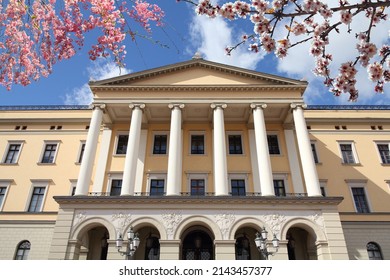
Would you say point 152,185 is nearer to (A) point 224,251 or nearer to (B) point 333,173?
(A) point 224,251

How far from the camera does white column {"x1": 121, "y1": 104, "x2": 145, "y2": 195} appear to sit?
20125mm

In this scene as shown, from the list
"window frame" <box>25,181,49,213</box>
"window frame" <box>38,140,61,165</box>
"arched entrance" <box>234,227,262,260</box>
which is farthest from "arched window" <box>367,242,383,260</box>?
"window frame" <box>38,140,61,165</box>

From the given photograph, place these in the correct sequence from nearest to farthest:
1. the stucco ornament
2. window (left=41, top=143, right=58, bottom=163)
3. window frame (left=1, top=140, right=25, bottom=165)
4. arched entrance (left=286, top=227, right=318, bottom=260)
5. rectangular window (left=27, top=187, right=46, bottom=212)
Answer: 1. the stucco ornament
2. arched entrance (left=286, top=227, right=318, bottom=260)
3. rectangular window (left=27, top=187, right=46, bottom=212)
4. window frame (left=1, top=140, right=25, bottom=165)
5. window (left=41, top=143, right=58, bottom=163)

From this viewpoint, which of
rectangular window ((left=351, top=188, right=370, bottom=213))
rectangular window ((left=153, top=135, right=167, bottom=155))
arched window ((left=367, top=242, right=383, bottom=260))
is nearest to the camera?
arched window ((left=367, top=242, right=383, bottom=260))

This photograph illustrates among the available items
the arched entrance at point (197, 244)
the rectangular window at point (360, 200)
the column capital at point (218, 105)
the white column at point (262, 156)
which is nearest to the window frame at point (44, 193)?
the arched entrance at point (197, 244)

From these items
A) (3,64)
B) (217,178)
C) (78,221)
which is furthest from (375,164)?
(3,64)

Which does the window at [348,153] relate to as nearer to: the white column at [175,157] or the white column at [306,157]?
the white column at [306,157]

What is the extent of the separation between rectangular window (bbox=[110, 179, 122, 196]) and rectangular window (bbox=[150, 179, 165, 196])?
2.44m

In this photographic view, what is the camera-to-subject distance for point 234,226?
18844 mm

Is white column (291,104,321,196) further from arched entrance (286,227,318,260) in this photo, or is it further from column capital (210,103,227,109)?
column capital (210,103,227,109)

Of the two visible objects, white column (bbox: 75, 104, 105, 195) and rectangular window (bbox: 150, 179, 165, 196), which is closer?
white column (bbox: 75, 104, 105, 195)

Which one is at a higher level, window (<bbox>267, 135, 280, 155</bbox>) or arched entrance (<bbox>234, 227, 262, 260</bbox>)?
window (<bbox>267, 135, 280, 155</bbox>)

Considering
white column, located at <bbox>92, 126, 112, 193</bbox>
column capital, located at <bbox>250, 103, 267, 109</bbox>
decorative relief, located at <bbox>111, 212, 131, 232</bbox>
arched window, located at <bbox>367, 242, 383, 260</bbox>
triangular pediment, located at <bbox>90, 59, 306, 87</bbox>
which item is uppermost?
triangular pediment, located at <bbox>90, 59, 306, 87</bbox>

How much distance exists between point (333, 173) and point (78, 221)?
1950 centimetres
